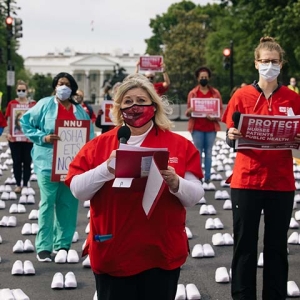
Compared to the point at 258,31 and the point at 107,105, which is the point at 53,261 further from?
the point at 258,31

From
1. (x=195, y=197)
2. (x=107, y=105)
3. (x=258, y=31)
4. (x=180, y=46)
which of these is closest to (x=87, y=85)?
(x=180, y=46)

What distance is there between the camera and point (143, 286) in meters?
4.92

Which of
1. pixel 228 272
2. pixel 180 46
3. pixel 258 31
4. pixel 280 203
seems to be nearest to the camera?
pixel 280 203

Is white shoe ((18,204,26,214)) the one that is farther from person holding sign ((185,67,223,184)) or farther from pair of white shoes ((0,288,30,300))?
pair of white shoes ((0,288,30,300))

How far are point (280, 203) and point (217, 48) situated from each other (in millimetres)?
66769

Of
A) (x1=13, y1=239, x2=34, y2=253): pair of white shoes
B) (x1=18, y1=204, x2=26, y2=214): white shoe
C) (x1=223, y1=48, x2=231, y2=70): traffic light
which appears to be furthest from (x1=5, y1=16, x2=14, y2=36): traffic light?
(x1=13, y1=239, x2=34, y2=253): pair of white shoes

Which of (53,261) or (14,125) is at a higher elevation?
(14,125)

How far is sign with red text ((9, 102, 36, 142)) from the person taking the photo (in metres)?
14.9

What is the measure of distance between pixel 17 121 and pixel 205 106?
3215 millimetres

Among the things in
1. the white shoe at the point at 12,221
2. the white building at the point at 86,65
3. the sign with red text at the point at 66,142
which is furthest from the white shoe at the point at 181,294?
the white building at the point at 86,65

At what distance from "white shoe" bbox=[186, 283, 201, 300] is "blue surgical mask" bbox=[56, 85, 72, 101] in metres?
2.52

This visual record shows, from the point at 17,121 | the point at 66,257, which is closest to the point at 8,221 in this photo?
the point at 66,257

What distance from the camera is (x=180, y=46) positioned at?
85562mm

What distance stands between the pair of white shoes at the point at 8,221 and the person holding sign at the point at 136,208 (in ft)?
22.2
